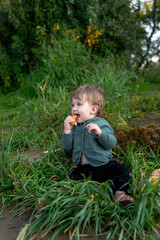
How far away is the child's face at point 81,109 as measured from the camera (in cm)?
241

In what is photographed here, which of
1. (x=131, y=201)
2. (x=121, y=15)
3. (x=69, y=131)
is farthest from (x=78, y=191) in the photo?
(x=121, y=15)

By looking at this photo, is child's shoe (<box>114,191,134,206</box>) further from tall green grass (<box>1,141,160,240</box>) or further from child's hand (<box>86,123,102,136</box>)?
child's hand (<box>86,123,102,136</box>)

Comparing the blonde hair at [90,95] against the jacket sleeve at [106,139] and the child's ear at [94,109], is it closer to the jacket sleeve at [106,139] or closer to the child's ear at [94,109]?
the child's ear at [94,109]

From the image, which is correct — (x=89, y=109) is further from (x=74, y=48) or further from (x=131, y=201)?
(x=74, y=48)

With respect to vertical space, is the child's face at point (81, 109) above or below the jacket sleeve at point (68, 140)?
above

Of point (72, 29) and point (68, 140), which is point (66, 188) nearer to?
point (68, 140)

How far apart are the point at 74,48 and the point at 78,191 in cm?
418

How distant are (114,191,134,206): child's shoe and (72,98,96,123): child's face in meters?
0.78

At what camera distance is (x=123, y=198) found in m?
1.89

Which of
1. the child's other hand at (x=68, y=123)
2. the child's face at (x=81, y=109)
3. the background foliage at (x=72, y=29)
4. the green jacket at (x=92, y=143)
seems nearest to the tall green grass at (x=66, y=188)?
the green jacket at (x=92, y=143)

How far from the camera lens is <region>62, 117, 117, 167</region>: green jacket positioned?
2.30 metres

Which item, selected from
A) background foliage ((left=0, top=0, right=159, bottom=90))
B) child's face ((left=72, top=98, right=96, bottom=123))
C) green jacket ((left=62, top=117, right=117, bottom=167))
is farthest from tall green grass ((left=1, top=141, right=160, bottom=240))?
background foliage ((left=0, top=0, right=159, bottom=90))

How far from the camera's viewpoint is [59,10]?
6789 millimetres

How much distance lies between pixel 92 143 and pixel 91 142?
0.01m
